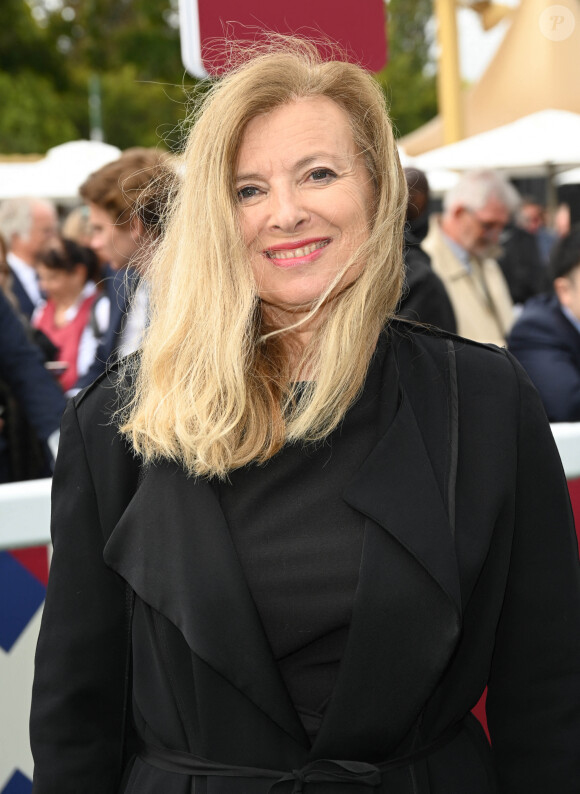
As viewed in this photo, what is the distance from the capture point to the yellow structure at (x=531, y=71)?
6137mm

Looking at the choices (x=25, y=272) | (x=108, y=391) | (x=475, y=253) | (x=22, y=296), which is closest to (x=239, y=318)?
(x=108, y=391)

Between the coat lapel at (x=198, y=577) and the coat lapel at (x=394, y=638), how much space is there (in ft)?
0.33

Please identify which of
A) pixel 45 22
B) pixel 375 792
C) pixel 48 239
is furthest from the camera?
pixel 45 22

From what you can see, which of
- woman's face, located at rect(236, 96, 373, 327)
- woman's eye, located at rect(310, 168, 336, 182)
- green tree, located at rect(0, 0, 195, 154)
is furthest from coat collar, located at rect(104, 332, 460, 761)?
green tree, located at rect(0, 0, 195, 154)

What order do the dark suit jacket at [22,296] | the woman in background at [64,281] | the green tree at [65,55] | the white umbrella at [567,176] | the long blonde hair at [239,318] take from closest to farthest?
the long blonde hair at [239,318], the woman in background at [64,281], the dark suit jacket at [22,296], the white umbrella at [567,176], the green tree at [65,55]

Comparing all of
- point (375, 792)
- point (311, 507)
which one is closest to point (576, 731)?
point (375, 792)

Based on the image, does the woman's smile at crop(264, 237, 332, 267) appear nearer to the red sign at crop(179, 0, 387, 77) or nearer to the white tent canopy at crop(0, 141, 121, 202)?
the red sign at crop(179, 0, 387, 77)

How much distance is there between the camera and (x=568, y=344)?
4.02m

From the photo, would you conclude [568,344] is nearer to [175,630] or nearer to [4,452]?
[4,452]

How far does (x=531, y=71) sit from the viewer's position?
7844 mm

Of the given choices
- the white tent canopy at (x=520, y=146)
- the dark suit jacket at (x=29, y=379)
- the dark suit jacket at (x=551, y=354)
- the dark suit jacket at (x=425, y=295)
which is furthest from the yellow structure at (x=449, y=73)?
the dark suit jacket at (x=29, y=379)

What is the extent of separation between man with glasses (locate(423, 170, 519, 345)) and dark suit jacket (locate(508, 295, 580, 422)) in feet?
5.81

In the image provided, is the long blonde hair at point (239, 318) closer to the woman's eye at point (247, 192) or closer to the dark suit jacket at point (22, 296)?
the woman's eye at point (247, 192)

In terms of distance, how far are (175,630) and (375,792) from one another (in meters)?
0.42
